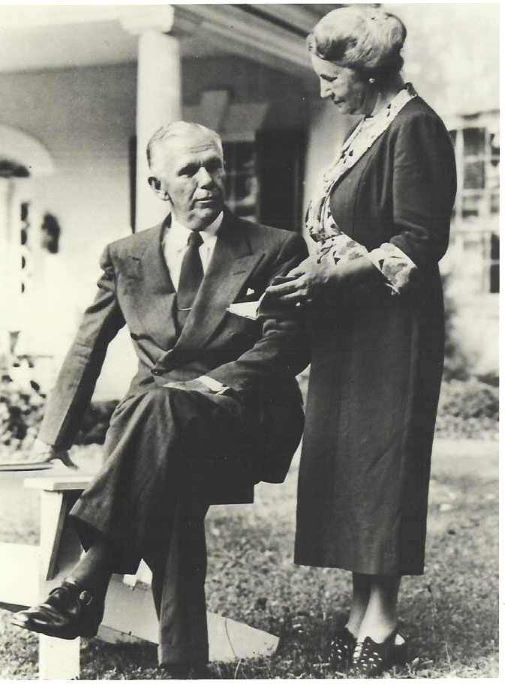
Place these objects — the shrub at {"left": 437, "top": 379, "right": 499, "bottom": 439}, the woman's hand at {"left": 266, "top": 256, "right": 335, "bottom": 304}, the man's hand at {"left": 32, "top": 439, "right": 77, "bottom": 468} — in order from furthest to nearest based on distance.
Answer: the shrub at {"left": 437, "top": 379, "right": 499, "bottom": 439} → the man's hand at {"left": 32, "top": 439, "right": 77, "bottom": 468} → the woman's hand at {"left": 266, "top": 256, "right": 335, "bottom": 304}

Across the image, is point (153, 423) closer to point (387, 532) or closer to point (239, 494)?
point (239, 494)

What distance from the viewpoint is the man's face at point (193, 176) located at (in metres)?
3.42

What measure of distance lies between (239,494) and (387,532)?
51cm

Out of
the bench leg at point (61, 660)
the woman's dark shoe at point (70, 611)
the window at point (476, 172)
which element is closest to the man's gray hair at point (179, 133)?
the woman's dark shoe at point (70, 611)

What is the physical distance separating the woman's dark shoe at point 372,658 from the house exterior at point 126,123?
1412 mm

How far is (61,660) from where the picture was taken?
11.3 feet

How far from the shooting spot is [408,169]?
3.18 metres

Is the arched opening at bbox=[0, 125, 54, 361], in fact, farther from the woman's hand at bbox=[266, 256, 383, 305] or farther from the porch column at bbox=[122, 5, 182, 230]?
the woman's hand at bbox=[266, 256, 383, 305]

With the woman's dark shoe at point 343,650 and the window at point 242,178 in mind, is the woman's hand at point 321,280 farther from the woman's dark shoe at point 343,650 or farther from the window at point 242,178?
the window at point 242,178

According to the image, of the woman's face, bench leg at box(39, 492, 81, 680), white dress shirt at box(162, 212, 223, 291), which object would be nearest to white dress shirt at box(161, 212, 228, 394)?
white dress shirt at box(162, 212, 223, 291)

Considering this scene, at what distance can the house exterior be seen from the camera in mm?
4164

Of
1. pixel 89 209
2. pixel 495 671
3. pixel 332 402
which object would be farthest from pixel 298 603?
pixel 89 209

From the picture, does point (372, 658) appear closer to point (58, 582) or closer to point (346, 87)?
point (58, 582)

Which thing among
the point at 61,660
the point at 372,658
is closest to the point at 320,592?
the point at 372,658
